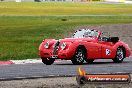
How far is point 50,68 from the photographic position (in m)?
19.7

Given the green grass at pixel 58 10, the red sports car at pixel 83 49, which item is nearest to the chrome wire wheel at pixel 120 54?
the red sports car at pixel 83 49

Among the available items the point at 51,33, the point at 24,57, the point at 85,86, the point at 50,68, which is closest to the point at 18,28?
the point at 51,33

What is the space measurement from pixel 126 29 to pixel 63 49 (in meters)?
23.1

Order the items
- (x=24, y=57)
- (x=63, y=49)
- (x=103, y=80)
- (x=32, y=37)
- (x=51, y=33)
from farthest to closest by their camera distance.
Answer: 1. (x=51, y=33)
2. (x=32, y=37)
3. (x=24, y=57)
4. (x=63, y=49)
5. (x=103, y=80)

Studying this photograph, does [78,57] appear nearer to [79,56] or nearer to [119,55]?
[79,56]

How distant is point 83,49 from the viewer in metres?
21.7

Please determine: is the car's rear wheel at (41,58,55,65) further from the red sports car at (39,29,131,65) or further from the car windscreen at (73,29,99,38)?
the car windscreen at (73,29,99,38)

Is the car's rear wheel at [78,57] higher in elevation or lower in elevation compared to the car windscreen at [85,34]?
lower

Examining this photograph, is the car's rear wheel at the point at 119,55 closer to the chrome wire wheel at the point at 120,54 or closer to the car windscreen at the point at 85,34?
the chrome wire wheel at the point at 120,54

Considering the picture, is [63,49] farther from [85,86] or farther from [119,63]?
[85,86]

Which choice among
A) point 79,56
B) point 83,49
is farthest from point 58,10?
point 79,56

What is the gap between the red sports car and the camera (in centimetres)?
2127

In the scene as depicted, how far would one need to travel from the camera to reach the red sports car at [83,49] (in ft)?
69.8

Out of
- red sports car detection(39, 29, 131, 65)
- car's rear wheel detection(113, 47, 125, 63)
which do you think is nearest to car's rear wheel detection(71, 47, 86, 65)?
red sports car detection(39, 29, 131, 65)
